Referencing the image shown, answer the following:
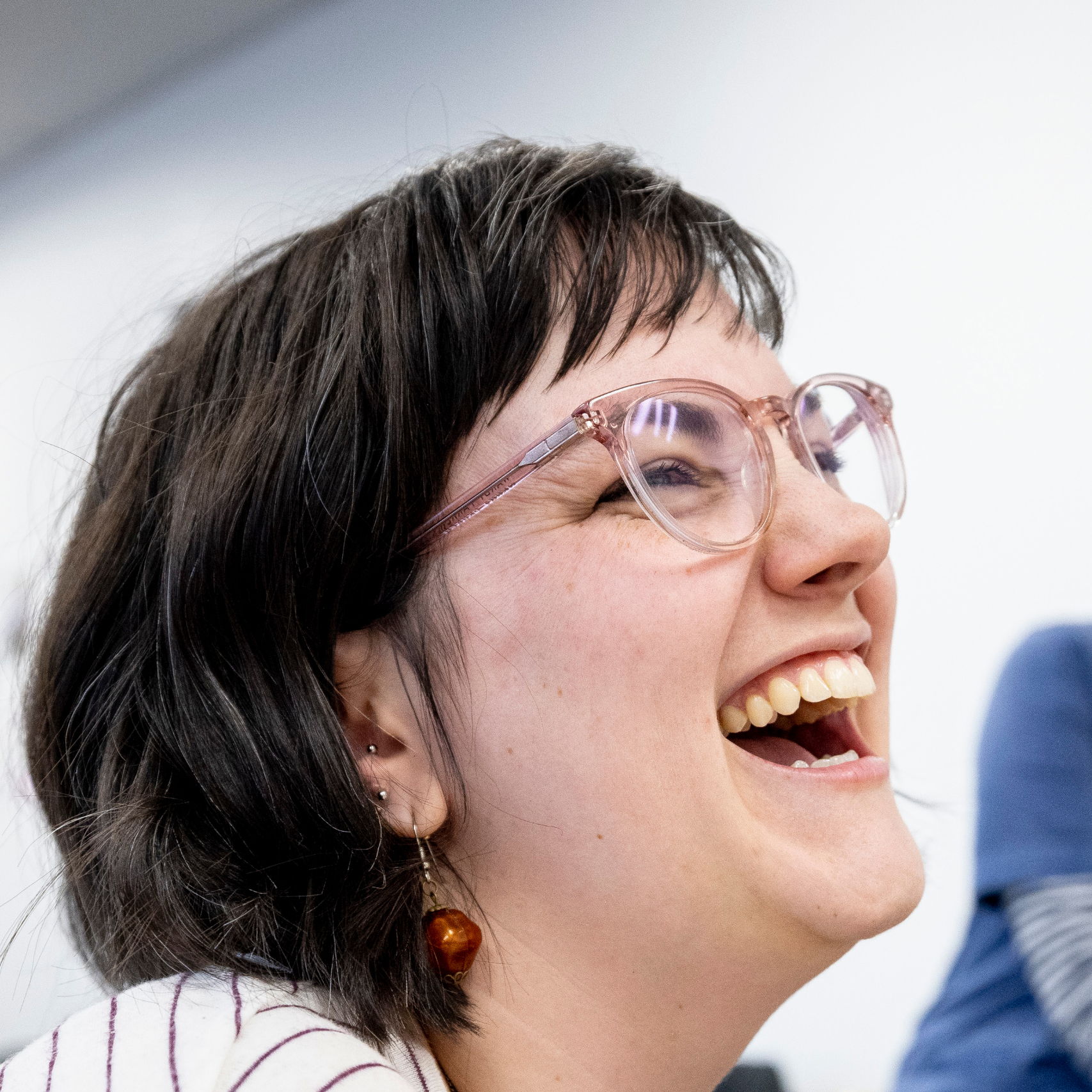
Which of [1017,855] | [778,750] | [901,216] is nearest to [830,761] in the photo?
[778,750]

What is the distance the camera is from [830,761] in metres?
0.98

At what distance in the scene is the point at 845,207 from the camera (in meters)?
1.82

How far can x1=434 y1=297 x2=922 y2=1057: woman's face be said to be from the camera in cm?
83

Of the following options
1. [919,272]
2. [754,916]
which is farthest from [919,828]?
[919,272]

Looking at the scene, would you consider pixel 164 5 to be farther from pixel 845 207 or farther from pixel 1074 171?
pixel 1074 171

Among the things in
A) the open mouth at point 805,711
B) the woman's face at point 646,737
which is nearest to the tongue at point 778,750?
the open mouth at point 805,711

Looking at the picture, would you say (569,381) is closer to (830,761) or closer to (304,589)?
(304,589)

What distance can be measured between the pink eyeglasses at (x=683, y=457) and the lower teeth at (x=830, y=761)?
232 mm

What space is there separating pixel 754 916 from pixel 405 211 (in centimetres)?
74

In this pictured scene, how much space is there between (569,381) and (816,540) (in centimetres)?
26

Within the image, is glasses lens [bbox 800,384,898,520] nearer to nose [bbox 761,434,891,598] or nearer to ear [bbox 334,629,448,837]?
nose [bbox 761,434,891,598]

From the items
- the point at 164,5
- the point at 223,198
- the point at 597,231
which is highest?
the point at 164,5

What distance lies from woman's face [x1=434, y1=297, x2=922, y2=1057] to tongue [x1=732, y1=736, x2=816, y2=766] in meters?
0.11

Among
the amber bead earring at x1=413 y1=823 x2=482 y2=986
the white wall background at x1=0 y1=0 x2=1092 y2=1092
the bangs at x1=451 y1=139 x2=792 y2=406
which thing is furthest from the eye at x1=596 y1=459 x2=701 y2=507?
the white wall background at x1=0 y1=0 x2=1092 y2=1092
